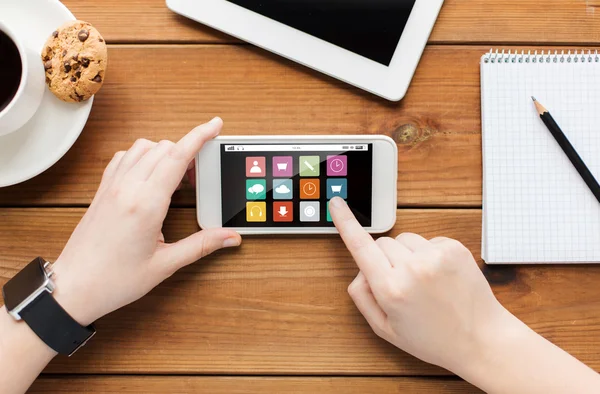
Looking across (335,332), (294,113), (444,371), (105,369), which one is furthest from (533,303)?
(105,369)

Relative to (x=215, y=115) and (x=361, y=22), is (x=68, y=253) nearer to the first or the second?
(x=215, y=115)

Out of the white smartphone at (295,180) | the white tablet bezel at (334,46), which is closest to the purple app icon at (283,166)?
the white smartphone at (295,180)

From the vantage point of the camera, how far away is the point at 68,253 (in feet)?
1.63

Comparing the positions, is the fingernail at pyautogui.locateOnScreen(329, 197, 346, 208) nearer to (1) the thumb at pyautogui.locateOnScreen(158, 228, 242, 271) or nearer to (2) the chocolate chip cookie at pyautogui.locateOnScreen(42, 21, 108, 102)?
(1) the thumb at pyautogui.locateOnScreen(158, 228, 242, 271)

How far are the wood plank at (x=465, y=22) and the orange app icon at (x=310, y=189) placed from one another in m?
0.19

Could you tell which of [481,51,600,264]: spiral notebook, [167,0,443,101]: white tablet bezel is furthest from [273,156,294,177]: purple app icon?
[481,51,600,264]: spiral notebook

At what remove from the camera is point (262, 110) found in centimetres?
57

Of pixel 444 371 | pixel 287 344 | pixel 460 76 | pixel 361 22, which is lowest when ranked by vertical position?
pixel 444 371

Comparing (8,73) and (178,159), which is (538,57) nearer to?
(178,159)

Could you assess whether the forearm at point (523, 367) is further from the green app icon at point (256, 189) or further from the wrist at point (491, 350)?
the green app icon at point (256, 189)

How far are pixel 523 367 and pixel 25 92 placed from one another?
1.86 ft

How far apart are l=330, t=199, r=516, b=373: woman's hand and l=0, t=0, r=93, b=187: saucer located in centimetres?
32

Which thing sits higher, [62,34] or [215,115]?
[62,34]

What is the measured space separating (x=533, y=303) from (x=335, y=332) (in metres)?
0.23
